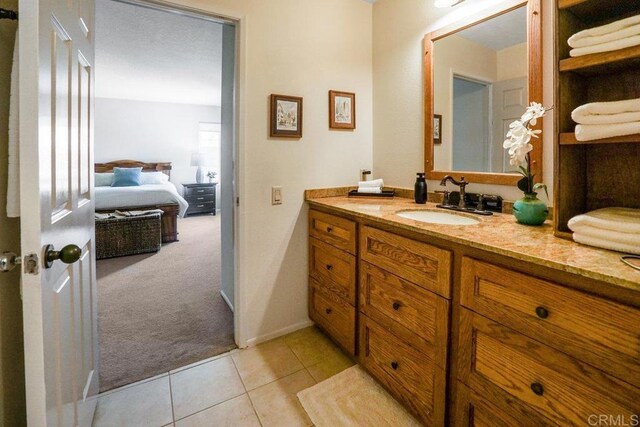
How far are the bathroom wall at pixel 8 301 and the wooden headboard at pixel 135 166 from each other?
654 centimetres

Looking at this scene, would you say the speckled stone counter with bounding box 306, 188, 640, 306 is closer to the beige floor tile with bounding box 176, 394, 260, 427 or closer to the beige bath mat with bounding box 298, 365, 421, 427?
the beige bath mat with bounding box 298, 365, 421, 427

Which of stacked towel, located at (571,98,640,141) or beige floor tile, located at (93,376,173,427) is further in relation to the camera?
beige floor tile, located at (93,376,173,427)

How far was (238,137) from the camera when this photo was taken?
1.96 meters

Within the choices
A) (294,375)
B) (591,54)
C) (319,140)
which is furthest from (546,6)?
(294,375)

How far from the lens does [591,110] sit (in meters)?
0.97

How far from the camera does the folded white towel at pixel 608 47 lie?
2.97 feet

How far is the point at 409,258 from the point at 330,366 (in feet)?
3.06

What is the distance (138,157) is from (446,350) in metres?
7.46

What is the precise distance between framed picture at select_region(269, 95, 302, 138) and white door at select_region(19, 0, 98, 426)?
3.15 feet

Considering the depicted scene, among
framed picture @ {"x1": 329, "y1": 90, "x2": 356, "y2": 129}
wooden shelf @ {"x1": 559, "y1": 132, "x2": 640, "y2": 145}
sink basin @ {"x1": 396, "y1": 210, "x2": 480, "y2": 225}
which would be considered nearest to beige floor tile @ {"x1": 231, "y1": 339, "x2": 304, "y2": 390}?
sink basin @ {"x1": 396, "y1": 210, "x2": 480, "y2": 225}

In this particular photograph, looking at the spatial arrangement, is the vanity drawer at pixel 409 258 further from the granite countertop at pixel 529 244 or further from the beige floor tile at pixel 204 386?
the beige floor tile at pixel 204 386

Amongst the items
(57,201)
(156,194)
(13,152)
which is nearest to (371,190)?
(57,201)

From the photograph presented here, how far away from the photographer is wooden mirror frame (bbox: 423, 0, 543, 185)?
1452 millimetres

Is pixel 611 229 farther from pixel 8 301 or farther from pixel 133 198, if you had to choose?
pixel 133 198
